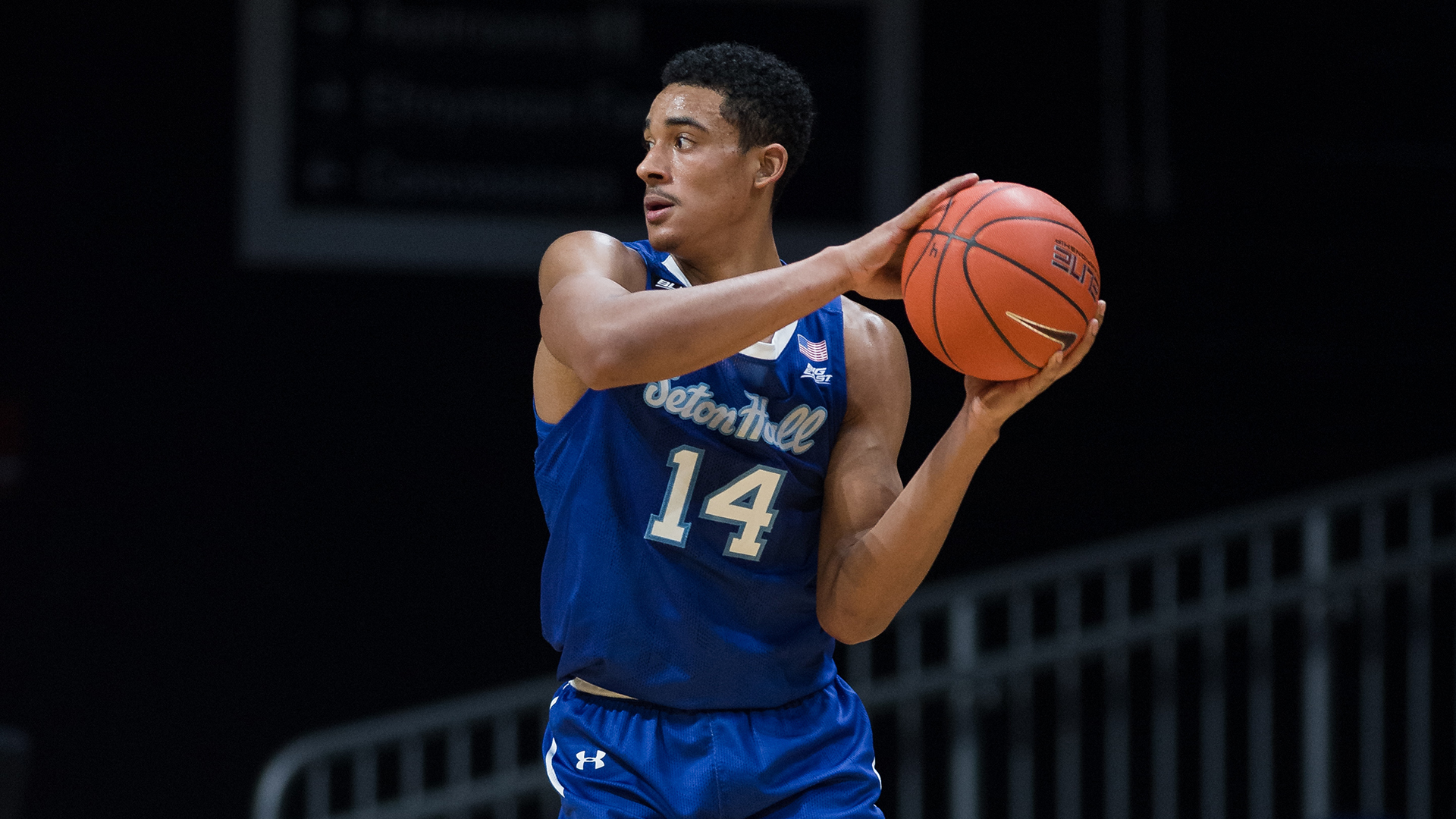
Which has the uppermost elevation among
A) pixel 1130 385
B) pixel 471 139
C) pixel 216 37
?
pixel 216 37

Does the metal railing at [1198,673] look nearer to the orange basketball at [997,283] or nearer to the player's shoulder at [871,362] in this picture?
the player's shoulder at [871,362]

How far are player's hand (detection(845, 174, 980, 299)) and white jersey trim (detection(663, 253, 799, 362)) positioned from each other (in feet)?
0.74

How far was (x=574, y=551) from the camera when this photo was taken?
2264mm

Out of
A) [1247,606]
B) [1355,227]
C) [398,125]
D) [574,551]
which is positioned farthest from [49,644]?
[1355,227]

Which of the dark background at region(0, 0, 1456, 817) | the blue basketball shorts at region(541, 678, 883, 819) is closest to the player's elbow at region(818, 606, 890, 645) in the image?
the blue basketball shorts at region(541, 678, 883, 819)

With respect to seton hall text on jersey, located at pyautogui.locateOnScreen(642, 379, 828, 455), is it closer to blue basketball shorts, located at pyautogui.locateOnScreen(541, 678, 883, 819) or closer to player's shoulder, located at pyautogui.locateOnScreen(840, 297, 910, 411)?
player's shoulder, located at pyautogui.locateOnScreen(840, 297, 910, 411)

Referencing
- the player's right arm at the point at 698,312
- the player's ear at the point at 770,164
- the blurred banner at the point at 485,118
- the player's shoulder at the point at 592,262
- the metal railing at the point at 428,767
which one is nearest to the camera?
the player's right arm at the point at 698,312

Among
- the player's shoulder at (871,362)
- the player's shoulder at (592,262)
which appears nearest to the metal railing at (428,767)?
the player's shoulder at (871,362)

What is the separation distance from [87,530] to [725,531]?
3638 millimetres

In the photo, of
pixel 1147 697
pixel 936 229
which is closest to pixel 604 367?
pixel 936 229

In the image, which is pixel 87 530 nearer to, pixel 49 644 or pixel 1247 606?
pixel 49 644

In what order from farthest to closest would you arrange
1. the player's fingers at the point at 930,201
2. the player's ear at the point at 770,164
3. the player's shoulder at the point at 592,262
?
the player's ear at the point at 770,164 < the player's shoulder at the point at 592,262 < the player's fingers at the point at 930,201

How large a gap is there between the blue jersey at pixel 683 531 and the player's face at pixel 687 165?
0.24 ft

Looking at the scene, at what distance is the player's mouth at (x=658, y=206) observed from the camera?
89.4 inches
